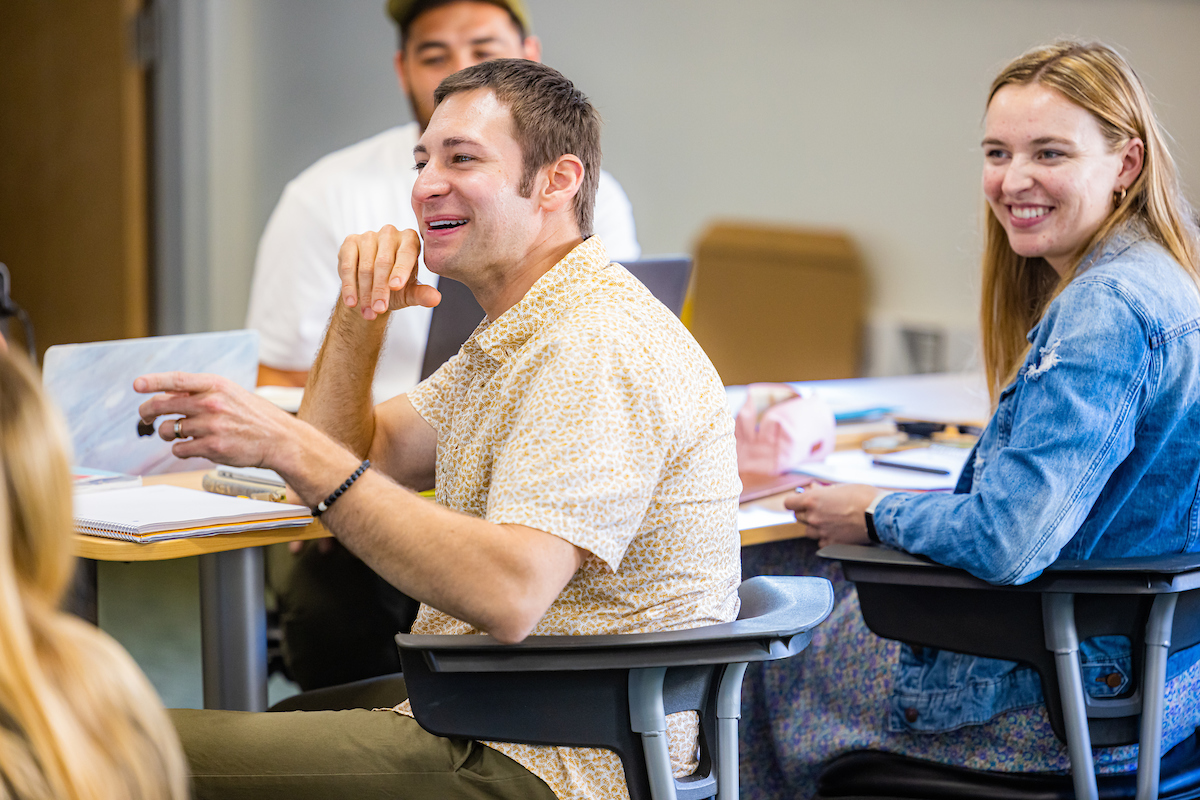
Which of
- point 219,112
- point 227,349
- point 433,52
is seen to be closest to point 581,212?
point 227,349

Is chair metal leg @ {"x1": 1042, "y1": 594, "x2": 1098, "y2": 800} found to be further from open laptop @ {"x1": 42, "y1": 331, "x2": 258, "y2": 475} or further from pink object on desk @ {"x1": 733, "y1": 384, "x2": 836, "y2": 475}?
open laptop @ {"x1": 42, "y1": 331, "x2": 258, "y2": 475}

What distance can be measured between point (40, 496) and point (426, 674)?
458mm

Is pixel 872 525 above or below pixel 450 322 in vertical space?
below

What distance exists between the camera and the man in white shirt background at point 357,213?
258 cm

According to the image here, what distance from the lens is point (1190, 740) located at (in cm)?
156

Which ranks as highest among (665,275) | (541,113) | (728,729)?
(541,113)

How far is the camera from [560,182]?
134 centimetres

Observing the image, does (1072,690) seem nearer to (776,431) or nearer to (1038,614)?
(1038,614)

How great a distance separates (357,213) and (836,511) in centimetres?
144

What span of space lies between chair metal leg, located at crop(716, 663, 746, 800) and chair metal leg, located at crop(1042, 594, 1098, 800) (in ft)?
1.58

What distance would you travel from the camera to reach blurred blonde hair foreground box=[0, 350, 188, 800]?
70 centimetres

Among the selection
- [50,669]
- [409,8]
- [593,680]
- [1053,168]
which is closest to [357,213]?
[409,8]

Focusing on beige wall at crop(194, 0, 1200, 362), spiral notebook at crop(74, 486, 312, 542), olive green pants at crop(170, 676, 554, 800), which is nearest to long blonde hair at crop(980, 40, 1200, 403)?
olive green pants at crop(170, 676, 554, 800)

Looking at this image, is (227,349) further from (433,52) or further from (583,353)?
(433,52)
